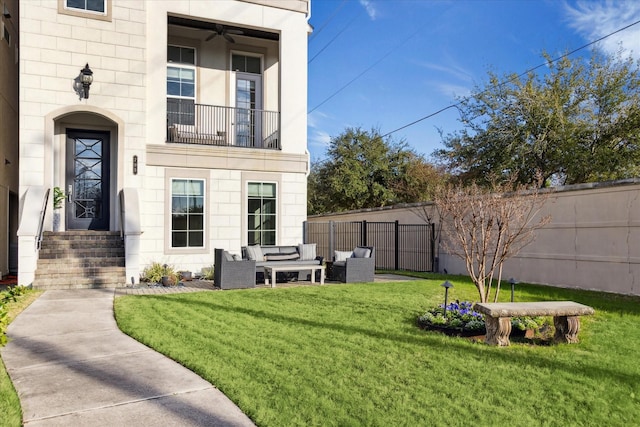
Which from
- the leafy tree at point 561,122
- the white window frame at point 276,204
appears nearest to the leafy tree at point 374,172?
the leafy tree at point 561,122

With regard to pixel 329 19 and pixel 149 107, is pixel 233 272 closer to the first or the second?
pixel 149 107

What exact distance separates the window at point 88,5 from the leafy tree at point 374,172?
17.3m

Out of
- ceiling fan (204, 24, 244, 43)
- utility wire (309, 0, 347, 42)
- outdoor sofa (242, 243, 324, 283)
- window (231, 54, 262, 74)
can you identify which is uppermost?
utility wire (309, 0, 347, 42)

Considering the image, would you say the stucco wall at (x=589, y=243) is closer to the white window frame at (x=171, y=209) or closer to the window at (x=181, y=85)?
the white window frame at (x=171, y=209)

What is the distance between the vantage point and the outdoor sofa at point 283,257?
36.4 feet

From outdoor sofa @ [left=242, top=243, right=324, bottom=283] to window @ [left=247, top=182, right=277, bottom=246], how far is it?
0.87m

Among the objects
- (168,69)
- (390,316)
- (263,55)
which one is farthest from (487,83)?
(390,316)

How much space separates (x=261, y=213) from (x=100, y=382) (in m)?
8.90

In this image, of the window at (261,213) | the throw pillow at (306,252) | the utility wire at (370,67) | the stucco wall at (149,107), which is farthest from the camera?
the utility wire at (370,67)

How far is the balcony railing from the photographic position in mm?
12898

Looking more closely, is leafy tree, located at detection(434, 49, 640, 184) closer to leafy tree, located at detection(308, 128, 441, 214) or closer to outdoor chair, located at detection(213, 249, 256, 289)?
leafy tree, located at detection(308, 128, 441, 214)

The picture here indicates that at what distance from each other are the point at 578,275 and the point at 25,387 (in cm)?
1039

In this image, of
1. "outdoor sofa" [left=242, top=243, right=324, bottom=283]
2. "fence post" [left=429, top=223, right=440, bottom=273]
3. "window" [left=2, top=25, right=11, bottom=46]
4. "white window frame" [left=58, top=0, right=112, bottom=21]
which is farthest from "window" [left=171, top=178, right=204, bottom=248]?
"fence post" [left=429, top=223, right=440, bottom=273]

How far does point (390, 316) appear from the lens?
6.73m
